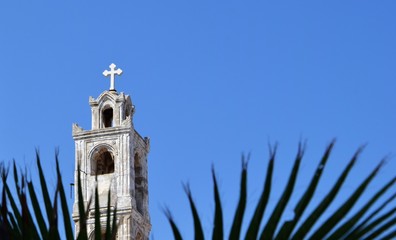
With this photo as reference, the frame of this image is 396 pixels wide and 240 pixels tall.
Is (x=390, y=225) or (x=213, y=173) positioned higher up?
(x=213, y=173)

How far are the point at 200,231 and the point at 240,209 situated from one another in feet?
0.54

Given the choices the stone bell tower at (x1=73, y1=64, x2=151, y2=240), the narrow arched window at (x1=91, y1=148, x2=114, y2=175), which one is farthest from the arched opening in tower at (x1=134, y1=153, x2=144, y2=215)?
the narrow arched window at (x1=91, y1=148, x2=114, y2=175)

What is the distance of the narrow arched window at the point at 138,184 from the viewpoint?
38.0 meters

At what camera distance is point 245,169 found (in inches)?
152

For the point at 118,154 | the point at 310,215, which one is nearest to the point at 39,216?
the point at 310,215

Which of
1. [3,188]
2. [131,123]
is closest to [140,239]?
[131,123]

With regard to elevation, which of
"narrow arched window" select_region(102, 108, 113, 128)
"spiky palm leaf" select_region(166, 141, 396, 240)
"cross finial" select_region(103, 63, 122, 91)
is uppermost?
"cross finial" select_region(103, 63, 122, 91)

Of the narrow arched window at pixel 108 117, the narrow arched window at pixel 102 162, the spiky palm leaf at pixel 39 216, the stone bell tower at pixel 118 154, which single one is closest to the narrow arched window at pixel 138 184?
the stone bell tower at pixel 118 154

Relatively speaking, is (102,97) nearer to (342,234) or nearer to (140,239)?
(140,239)

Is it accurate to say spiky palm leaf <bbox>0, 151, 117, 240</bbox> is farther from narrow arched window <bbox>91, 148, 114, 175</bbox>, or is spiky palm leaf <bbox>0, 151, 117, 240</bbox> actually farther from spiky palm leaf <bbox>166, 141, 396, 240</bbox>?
narrow arched window <bbox>91, 148, 114, 175</bbox>

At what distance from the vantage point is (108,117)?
39.3 metres

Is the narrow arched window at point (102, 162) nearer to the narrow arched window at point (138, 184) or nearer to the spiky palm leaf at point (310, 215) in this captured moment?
the narrow arched window at point (138, 184)

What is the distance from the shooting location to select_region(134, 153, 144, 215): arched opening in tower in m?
38.0

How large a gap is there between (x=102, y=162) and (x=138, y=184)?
154 centimetres
